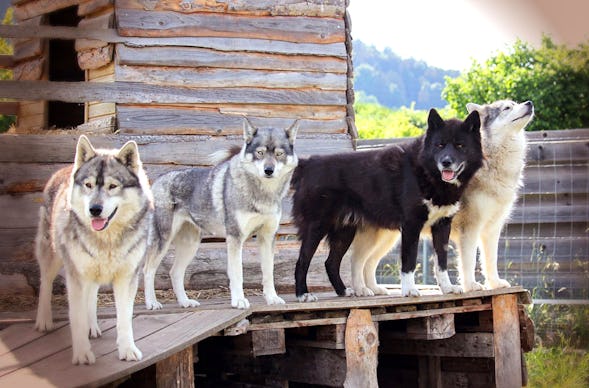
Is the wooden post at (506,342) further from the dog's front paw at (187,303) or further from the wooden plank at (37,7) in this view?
the wooden plank at (37,7)

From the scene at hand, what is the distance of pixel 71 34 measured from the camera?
24.4 feet

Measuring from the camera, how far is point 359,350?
620 cm

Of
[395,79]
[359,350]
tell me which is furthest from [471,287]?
[395,79]

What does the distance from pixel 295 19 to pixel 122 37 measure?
5.50 ft

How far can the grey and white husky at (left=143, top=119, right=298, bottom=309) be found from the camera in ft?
19.3

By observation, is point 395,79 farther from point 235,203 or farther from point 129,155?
point 129,155

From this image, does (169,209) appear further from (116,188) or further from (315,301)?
(116,188)

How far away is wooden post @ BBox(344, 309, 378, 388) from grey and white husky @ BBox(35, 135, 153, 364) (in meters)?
2.05

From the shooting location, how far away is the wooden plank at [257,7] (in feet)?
24.6

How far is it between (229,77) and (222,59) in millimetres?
179

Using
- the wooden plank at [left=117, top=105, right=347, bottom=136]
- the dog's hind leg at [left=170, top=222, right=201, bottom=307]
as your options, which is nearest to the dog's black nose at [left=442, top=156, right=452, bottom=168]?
the dog's hind leg at [left=170, top=222, right=201, bottom=307]

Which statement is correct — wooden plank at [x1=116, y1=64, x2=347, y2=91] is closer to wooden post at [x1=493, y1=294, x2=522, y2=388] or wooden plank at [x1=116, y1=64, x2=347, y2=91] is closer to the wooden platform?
the wooden platform

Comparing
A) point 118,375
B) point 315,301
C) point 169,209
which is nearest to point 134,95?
point 169,209

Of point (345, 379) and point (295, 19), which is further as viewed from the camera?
point (295, 19)
